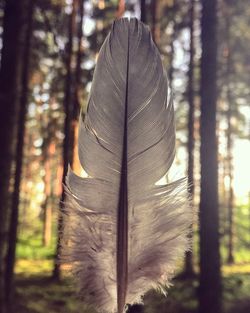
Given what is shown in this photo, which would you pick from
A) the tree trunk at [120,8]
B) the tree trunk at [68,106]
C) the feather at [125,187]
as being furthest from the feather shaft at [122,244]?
the tree trunk at [120,8]

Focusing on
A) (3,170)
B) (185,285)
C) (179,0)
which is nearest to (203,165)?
(3,170)

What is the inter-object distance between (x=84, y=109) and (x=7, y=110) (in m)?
7.64

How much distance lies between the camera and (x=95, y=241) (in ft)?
8.20

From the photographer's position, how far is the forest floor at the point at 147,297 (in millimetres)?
12609

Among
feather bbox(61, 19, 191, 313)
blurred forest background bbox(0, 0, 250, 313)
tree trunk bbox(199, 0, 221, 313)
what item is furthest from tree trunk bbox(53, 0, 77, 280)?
feather bbox(61, 19, 191, 313)

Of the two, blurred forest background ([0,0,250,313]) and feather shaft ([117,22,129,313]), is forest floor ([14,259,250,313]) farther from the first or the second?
feather shaft ([117,22,129,313])

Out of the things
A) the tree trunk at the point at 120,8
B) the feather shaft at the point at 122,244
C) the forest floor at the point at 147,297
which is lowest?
the forest floor at the point at 147,297

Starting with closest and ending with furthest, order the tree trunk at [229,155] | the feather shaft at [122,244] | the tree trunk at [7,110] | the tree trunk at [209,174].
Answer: the feather shaft at [122,244]
the tree trunk at [7,110]
the tree trunk at [209,174]
the tree trunk at [229,155]

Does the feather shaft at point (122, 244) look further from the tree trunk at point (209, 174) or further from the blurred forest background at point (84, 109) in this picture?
the tree trunk at point (209, 174)

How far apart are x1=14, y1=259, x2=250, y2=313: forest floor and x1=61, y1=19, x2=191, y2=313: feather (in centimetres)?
807

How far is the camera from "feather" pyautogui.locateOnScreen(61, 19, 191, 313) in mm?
2506

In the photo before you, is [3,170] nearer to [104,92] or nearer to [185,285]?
[104,92]

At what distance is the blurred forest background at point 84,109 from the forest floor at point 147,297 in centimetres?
3

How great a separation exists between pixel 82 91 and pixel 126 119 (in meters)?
14.3
